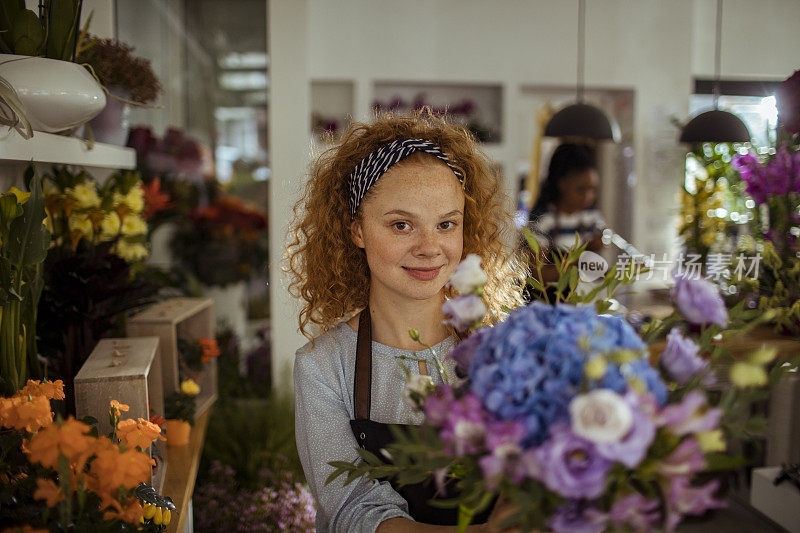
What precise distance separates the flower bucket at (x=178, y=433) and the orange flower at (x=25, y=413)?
2.81 ft

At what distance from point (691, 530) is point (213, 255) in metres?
2.58

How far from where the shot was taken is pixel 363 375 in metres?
1.37

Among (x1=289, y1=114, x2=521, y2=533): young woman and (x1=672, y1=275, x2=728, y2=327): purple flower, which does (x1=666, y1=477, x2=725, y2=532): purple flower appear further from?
(x1=289, y1=114, x2=521, y2=533): young woman

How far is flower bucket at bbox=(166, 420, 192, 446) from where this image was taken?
1920 mm

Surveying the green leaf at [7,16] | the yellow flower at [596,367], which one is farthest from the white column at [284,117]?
the yellow flower at [596,367]

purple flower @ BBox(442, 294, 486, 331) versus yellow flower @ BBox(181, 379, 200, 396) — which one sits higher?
purple flower @ BBox(442, 294, 486, 331)

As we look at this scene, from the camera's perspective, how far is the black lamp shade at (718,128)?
2875 millimetres

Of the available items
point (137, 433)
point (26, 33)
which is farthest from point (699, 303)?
point (26, 33)

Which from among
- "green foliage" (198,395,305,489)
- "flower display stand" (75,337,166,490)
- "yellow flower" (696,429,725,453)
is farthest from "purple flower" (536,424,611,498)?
"green foliage" (198,395,305,489)

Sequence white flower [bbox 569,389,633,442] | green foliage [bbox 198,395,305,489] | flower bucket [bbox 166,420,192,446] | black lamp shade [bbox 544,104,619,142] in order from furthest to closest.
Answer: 1. black lamp shade [bbox 544,104,619,142]
2. green foliage [bbox 198,395,305,489]
3. flower bucket [bbox 166,420,192,446]
4. white flower [bbox 569,389,633,442]

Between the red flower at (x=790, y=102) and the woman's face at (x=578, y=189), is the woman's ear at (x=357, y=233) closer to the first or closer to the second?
the red flower at (x=790, y=102)

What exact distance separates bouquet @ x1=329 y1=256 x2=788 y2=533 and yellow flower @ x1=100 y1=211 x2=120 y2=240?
1.39 meters

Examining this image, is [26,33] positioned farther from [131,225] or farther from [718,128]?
[718,128]

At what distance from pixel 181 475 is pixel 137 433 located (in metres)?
0.66
